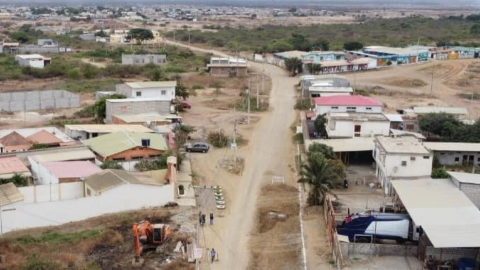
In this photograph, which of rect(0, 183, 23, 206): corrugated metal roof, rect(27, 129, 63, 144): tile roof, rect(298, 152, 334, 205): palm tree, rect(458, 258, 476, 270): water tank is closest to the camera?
rect(458, 258, 476, 270): water tank

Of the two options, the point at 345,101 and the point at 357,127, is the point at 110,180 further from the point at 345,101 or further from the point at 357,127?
the point at 345,101

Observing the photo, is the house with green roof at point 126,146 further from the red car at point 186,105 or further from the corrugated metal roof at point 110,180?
the red car at point 186,105

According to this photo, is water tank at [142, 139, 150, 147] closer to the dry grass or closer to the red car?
the dry grass

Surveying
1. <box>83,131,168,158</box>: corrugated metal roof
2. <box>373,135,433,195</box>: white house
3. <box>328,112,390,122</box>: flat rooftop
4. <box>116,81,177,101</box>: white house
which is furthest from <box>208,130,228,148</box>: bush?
<box>373,135,433,195</box>: white house

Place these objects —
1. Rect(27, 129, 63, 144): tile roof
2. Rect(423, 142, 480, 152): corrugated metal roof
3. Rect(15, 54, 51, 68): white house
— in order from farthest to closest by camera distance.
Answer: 1. Rect(15, 54, 51, 68): white house
2. Rect(27, 129, 63, 144): tile roof
3. Rect(423, 142, 480, 152): corrugated metal roof

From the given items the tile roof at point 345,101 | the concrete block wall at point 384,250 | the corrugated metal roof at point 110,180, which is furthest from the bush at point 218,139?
the concrete block wall at point 384,250

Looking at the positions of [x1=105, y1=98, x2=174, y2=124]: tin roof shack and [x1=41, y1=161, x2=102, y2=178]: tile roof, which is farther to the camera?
[x1=105, y1=98, x2=174, y2=124]: tin roof shack
